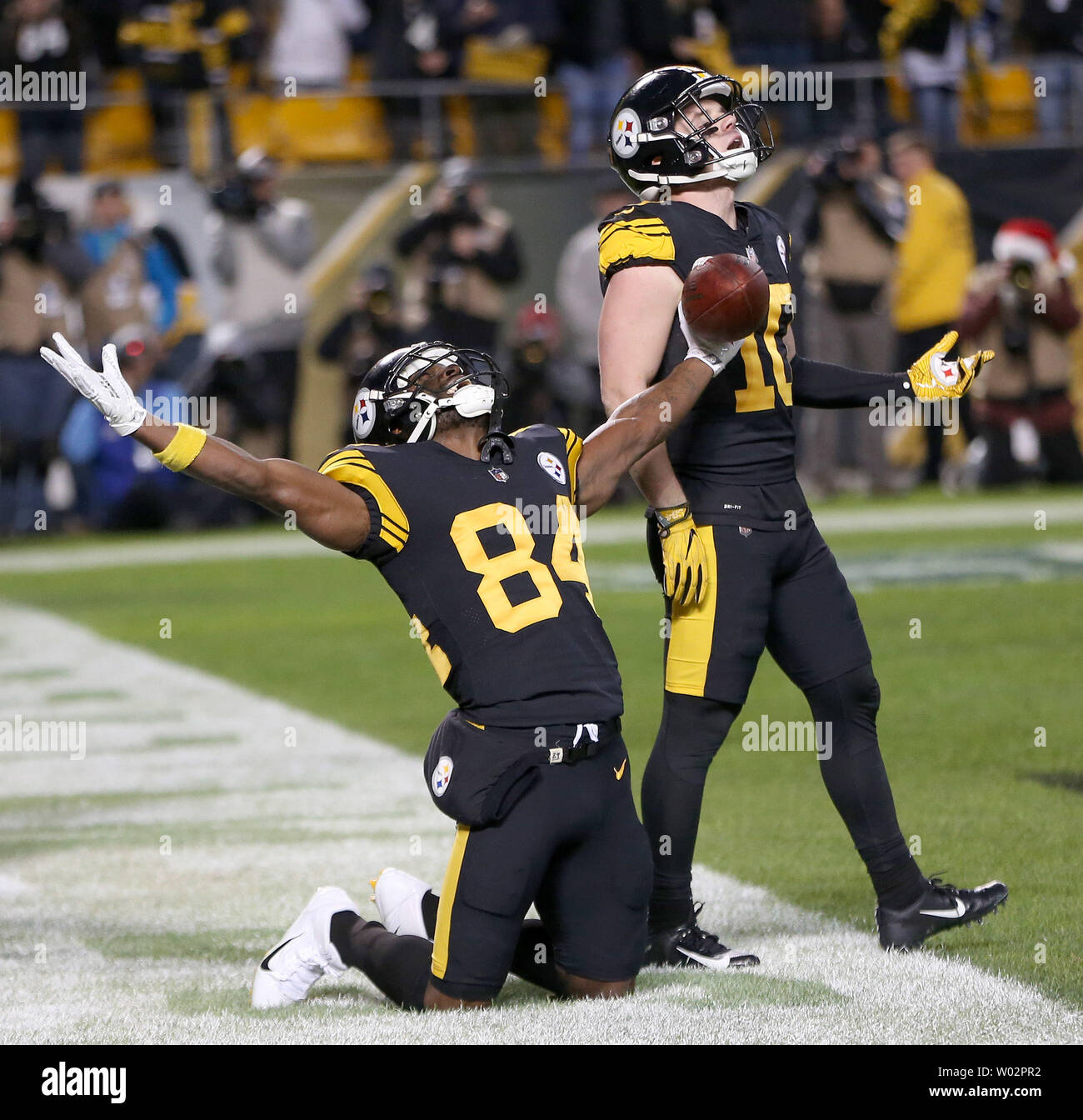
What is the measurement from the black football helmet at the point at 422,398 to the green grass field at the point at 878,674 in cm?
142

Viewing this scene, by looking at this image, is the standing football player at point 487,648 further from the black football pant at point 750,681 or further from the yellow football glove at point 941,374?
the yellow football glove at point 941,374

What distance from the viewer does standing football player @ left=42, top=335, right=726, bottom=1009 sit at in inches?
152

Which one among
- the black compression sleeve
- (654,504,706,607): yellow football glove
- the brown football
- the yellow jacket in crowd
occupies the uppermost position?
the yellow jacket in crowd

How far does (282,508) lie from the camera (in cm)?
379

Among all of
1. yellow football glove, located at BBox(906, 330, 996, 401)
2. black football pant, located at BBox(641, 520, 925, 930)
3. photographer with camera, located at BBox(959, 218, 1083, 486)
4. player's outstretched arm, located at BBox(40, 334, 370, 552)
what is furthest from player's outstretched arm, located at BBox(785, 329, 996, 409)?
photographer with camera, located at BBox(959, 218, 1083, 486)

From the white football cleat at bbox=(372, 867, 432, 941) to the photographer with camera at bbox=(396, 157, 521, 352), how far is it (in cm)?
1189

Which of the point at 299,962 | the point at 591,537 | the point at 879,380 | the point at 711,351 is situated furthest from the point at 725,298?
the point at 591,537

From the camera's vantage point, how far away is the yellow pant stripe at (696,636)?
4.40m

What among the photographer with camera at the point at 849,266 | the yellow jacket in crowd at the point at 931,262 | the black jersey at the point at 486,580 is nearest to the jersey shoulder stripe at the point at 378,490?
the black jersey at the point at 486,580

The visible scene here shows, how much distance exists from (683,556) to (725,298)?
1.94 feet

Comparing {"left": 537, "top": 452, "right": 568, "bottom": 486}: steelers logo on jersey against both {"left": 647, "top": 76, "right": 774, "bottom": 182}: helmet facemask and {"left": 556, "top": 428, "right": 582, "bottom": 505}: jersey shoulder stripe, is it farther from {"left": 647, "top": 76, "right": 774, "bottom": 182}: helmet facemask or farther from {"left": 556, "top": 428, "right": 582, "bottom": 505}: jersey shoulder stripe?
{"left": 647, "top": 76, "right": 774, "bottom": 182}: helmet facemask

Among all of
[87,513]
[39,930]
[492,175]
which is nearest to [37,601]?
[87,513]

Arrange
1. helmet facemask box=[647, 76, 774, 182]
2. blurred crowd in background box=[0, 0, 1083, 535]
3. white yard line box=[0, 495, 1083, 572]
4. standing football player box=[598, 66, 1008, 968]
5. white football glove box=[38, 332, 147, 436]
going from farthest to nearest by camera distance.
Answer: blurred crowd in background box=[0, 0, 1083, 535] → white yard line box=[0, 495, 1083, 572] → helmet facemask box=[647, 76, 774, 182] → standing football player box=[598, 66, 1008, 968] → white football glove box=[38, 332, 147, 436]

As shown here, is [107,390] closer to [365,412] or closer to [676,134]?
[365,412]
